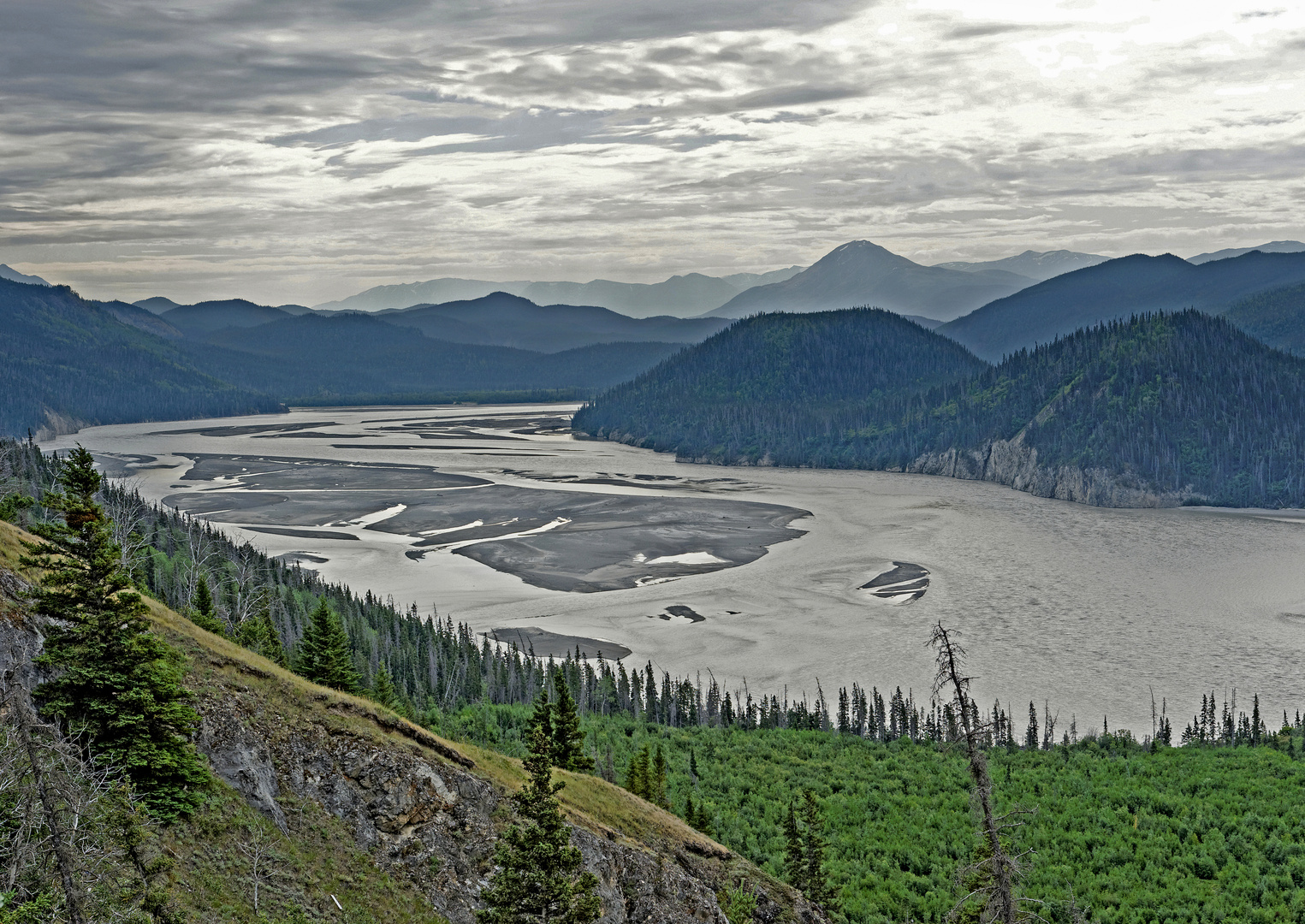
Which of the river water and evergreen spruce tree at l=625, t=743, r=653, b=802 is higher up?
evergreen spruce tree at l=625, t=743, r=653, b=802

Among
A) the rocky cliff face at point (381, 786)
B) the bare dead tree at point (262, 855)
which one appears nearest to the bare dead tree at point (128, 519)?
the rocky cliff face at point (381, 786)

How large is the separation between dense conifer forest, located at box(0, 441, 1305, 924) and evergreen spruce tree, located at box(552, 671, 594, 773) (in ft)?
0.86

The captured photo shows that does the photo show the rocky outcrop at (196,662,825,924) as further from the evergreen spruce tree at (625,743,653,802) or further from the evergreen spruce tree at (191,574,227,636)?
the evergreen spruce tree at (625,743,653,802)

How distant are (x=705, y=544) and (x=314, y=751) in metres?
101

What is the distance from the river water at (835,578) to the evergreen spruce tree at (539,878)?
2070 inches

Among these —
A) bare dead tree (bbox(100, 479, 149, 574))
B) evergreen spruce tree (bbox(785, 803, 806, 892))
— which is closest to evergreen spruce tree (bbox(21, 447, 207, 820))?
bare dead tree (bbox(100, 479, 149, 574))

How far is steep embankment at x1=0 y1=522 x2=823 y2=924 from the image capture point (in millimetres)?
25281

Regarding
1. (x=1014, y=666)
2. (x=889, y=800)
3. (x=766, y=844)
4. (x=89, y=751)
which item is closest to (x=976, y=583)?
(x=1014, y=666)

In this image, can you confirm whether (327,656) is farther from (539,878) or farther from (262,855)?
(539,878)

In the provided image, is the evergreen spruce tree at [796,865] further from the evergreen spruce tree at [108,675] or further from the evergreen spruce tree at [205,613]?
the evergreen spruce tree at [205,613]

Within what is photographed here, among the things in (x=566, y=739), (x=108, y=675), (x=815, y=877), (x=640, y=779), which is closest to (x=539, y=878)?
(x=108, y=675)

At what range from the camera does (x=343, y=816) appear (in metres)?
28.6

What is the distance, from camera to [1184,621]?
305ft

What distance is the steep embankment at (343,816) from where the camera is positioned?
25.3 m
